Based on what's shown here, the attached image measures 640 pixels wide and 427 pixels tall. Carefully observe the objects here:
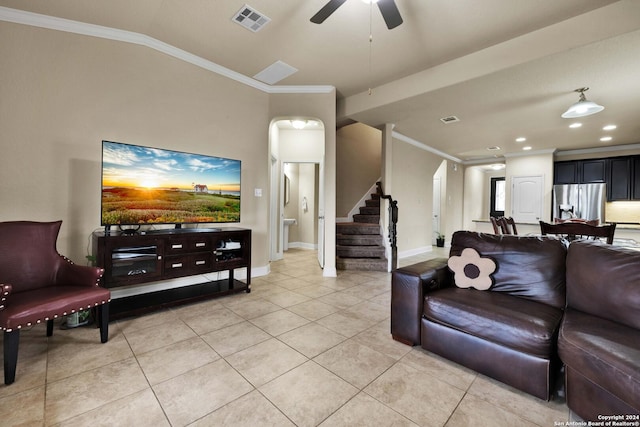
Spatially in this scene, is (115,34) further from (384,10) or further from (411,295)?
(411,295)

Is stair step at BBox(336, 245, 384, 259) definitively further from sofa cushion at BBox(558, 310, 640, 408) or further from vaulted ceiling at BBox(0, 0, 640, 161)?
sofa cushion at BBox(558, 310, 640, 408)

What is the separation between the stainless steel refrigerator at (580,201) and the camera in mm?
6039

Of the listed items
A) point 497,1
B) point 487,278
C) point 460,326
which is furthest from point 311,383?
point 497,1

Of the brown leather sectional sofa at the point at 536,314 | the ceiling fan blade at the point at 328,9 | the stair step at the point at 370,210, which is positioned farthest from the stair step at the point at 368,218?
the ceiling fan blade at the point at 328,9

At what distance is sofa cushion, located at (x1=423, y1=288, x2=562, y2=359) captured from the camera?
1490 mm

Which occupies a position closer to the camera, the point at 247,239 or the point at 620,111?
the point at 247,239

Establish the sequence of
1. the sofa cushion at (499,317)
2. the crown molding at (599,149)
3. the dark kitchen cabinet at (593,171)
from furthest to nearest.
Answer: the dark kitchen cabinet at (593,171) → the crown molding at (599,149) → the sofa cushion at (499,317)

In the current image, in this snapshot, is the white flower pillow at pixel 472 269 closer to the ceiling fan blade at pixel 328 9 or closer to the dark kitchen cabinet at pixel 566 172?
the ceiling fan blade at pixel 328 9

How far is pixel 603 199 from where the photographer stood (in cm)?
601

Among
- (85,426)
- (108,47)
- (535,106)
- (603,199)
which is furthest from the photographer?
(603,199)

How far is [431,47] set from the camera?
118 inches

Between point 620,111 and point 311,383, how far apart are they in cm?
605

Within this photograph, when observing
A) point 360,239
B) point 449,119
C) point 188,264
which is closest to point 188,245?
point 188,264

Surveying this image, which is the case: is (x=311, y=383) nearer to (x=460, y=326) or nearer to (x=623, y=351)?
(x=460, y=326)
